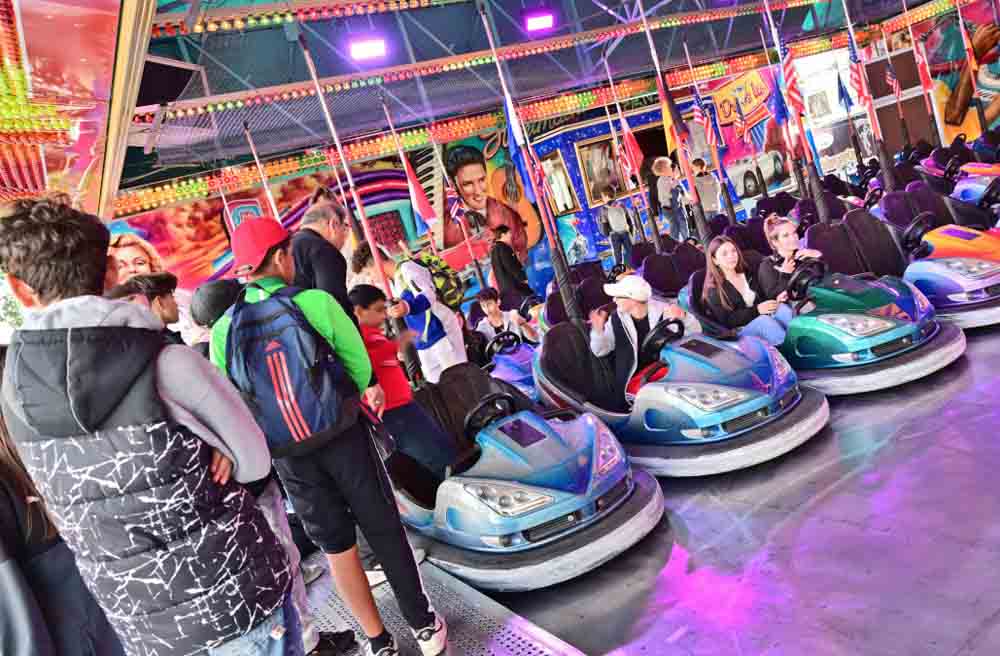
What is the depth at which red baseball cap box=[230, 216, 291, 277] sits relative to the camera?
73.9 inches

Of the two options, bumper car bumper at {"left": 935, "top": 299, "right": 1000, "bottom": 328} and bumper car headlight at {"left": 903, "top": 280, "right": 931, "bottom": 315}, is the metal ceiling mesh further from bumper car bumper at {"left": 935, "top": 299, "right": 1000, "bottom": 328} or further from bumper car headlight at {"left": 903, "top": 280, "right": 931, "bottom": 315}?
bumper car bumper at {"left": 935, "top": 299, "right": 1000, "bottom": 328}

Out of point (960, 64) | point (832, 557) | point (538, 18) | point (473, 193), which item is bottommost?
point (832, 557)

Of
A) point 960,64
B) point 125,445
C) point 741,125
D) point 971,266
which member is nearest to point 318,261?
point 125,445

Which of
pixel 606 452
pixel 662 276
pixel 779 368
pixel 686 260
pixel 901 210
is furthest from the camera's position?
pixel 686 260

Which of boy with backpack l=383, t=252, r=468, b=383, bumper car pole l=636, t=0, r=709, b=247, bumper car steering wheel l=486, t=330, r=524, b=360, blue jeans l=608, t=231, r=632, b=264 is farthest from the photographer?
blue jeans l=608, t=231, r=632, b=264

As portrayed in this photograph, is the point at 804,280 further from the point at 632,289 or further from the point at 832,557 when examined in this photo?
the point at 832,557

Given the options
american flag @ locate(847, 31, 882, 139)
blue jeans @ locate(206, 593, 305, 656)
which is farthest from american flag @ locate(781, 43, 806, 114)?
blue jeans @ locate(206, 593, 305, 656)

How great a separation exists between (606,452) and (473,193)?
910 cm

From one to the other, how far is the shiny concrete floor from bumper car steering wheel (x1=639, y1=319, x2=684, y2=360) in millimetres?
678

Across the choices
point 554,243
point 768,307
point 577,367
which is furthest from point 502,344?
point 768,307

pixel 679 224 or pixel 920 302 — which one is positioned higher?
pixel 679 224

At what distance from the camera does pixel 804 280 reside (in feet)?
11.4

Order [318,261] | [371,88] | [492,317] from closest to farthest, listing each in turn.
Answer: [318,261] < [492,317] < [371,88]

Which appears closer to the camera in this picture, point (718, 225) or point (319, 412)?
point (319, 412)
